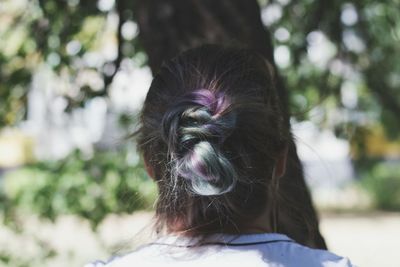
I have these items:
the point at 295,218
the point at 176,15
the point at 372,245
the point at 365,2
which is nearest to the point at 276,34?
the point at 365,2

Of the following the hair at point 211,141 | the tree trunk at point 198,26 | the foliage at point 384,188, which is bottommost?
the foliage at point 384,188

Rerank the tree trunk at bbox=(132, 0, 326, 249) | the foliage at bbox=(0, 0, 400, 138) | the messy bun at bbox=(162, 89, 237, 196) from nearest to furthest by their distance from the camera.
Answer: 1. the messy bun at bbox=(162, 89, 237, 196)
2. the tree trunk at bbox=(132, 0, 326, 249)
3. the foliage at bbox=(0, 0, 400, 138)

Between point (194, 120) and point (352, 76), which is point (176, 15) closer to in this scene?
point (194, 120)

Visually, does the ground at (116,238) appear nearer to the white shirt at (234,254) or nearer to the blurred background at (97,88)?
the blurred background at (97,88)

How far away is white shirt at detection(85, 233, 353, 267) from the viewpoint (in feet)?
4.91

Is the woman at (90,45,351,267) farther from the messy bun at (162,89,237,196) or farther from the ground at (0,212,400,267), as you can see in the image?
the ground at (0,212,400,267)

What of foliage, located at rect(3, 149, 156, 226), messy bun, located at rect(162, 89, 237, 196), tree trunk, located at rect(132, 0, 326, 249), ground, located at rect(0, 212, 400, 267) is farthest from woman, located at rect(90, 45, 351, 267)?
foliage, located at rect(3, 149, 156, 226)

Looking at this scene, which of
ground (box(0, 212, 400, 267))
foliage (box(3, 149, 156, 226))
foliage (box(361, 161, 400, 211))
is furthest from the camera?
foliage (box(361, 161, 400, 211))

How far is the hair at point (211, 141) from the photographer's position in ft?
4.95

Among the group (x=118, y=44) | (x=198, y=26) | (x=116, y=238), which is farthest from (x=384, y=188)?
(x=198, y=26)

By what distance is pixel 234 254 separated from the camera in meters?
1.51

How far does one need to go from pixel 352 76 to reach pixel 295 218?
520 centimetres

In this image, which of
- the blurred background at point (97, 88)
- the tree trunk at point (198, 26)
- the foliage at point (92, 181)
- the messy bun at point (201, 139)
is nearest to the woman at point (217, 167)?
the messy bun at point (201, 139)

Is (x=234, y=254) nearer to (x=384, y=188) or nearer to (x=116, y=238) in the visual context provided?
(x=116, y=238)
